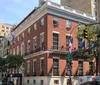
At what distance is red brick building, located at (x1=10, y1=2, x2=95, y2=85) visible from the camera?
1674 inches

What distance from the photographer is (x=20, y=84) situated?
5238 centimetres

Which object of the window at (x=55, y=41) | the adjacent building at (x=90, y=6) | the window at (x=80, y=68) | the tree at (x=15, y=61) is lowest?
the window at (x=80, y=68)

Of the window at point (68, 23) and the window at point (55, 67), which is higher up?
the window at point (68, 23)

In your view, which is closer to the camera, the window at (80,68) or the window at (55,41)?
the window at (55,41)

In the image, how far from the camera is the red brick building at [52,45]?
4253 cm

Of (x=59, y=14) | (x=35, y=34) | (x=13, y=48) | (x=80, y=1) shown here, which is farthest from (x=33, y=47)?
(x=80, y=1)

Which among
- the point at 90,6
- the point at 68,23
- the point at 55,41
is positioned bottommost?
the point at 55,41

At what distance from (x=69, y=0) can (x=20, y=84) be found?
179 feet

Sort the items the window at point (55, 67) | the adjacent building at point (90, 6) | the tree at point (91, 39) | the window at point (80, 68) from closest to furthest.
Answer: the tree at point (91, 39)
the window at point (55, 67)
the window at point (80, 68)
the adjacent building at point (90, 6)

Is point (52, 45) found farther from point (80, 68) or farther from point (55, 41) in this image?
point (80, 68)

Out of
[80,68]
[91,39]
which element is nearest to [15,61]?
[80,68]

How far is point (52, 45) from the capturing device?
4319cm

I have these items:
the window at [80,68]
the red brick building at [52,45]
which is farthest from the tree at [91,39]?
the window at [80,68]

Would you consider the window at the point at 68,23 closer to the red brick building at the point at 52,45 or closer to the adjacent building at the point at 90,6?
the red brick building at the point at 52,45
